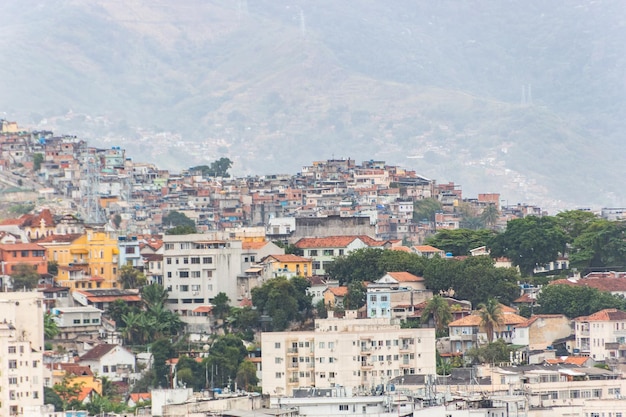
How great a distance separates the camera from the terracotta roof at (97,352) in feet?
271

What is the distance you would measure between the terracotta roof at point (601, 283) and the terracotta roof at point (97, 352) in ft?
56.2

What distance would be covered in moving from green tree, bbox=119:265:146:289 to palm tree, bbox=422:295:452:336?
537 inches

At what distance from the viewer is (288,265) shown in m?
91.9

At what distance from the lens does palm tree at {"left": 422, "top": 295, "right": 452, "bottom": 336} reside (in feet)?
272

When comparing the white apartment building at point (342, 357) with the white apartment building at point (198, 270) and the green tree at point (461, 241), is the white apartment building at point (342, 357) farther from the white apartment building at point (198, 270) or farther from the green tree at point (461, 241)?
the green tree at point (461, 241)

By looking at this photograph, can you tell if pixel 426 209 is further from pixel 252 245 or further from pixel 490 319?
pixel 490 319

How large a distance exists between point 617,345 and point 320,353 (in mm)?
10384

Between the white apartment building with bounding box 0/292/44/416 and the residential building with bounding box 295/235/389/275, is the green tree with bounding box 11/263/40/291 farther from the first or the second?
the white apartment building with bounding box 0/292/44/416

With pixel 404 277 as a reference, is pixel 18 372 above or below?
below

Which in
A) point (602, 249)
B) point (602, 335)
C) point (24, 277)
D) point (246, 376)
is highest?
point (602, 249)

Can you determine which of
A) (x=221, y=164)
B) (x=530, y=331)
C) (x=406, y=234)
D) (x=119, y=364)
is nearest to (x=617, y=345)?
(x=530, y=331)

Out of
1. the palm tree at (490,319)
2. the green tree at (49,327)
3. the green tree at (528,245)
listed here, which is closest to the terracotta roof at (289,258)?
the green tree at (528,245)

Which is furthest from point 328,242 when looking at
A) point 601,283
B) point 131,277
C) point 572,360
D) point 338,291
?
point 572,360

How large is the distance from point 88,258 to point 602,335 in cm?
2450
